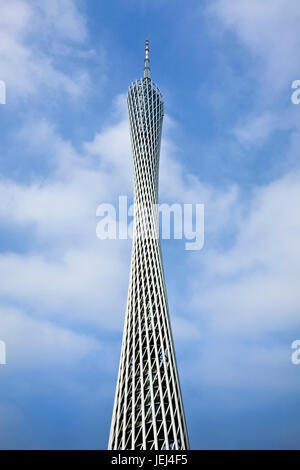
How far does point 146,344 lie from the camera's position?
30984 millimetres

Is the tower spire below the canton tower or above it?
above

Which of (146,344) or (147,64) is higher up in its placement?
(147,64)

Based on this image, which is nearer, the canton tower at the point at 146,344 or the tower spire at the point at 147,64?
the canton tower at the point at 146,344

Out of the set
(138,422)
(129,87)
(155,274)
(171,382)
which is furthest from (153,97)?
(138,422)

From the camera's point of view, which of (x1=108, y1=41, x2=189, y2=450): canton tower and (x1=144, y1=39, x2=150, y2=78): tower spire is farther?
(x1=144, y1=39, x2=150, y2=78): tower spire

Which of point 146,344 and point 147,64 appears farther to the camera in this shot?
point 147,64

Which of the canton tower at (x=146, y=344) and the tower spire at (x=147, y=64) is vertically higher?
the tower spire at (x=147, y=64)

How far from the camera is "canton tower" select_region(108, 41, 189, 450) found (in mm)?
28031

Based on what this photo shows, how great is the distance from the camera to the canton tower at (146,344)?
2803 cm
